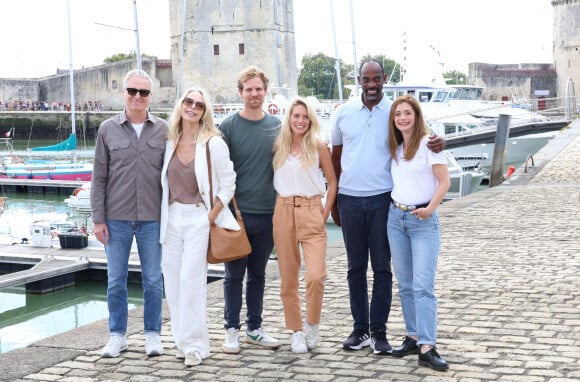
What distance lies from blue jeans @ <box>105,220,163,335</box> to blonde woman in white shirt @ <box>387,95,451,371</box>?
4.70ft

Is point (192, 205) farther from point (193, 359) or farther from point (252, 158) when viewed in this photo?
point (193, 359)

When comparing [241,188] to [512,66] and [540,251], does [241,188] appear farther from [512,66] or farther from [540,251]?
[512,66]

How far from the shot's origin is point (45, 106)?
67.4m

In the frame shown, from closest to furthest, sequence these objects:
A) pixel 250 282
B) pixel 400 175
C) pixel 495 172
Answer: pixel 400 175
pixel 250 282
pixel 495 172

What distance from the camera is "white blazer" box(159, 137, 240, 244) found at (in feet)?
17.5

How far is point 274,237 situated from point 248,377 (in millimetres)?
902

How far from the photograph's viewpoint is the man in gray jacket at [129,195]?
5438 mm

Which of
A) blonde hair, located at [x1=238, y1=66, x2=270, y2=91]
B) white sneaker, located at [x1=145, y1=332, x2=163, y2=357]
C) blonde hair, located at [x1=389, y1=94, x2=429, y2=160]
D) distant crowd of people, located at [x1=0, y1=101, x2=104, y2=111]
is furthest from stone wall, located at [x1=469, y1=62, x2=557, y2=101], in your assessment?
white sneaker, located at [x1=145, y1=332, x2=163, y2=357]

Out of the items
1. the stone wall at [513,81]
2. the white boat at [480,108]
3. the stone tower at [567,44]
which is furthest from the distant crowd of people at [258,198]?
the stone wall at [513,81]

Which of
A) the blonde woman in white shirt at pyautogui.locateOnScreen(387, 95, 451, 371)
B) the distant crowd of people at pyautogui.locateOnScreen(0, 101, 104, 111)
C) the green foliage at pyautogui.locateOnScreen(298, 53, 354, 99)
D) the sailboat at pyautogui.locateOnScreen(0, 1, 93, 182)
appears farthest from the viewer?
the green foliage at pyautogui.locateOnScreen(298, 53, 354, 99)

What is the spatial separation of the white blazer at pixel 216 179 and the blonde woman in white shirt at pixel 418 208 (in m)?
0.94

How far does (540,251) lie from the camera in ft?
29.8

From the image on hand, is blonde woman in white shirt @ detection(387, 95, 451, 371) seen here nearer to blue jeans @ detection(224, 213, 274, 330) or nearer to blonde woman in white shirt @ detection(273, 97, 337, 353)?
blonde woman in white shirt @ detection(273, 97, 337, 353)

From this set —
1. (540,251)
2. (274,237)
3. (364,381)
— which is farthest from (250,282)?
(540,251)
